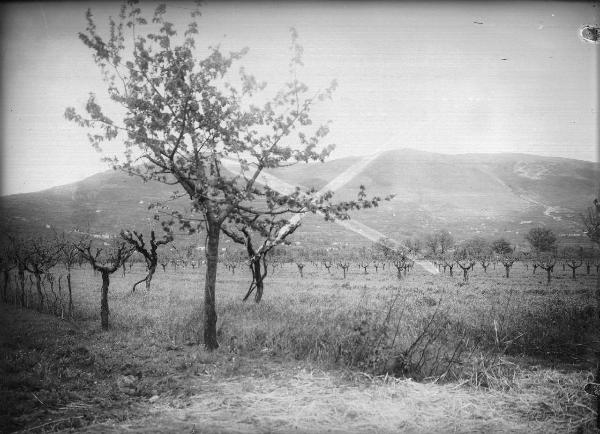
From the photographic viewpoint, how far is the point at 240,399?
6.49 meters

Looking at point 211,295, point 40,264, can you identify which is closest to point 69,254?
point 40,264

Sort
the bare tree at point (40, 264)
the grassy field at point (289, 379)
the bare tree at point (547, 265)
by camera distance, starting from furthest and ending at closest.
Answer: the bare tree at point (547, 265)
the bare tree at point (40, 264)
the grassy field at point (289, 379)

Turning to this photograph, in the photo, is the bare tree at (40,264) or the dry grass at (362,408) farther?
the bare tree at (40,264)

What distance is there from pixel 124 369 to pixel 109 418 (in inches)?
100

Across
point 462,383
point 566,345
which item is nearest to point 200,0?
point 462,383

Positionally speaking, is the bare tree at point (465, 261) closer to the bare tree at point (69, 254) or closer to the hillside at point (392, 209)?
the bare tree at point (69, 254)

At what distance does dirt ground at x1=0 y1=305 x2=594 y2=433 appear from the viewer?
5520mm

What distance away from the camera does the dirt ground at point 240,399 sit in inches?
217

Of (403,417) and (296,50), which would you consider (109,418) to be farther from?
(296,50)

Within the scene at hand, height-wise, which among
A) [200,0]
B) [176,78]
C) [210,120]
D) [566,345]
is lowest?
[566,345]

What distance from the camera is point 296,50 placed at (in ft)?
30.7

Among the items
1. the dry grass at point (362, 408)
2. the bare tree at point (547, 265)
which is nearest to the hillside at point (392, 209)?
the bare tree at point (547, 265)

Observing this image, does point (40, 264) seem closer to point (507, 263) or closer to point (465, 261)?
point (507, 263)

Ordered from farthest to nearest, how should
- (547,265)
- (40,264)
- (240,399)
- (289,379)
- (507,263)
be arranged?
(507,263), (547,265), (40,264), (289,379), (240,399)
